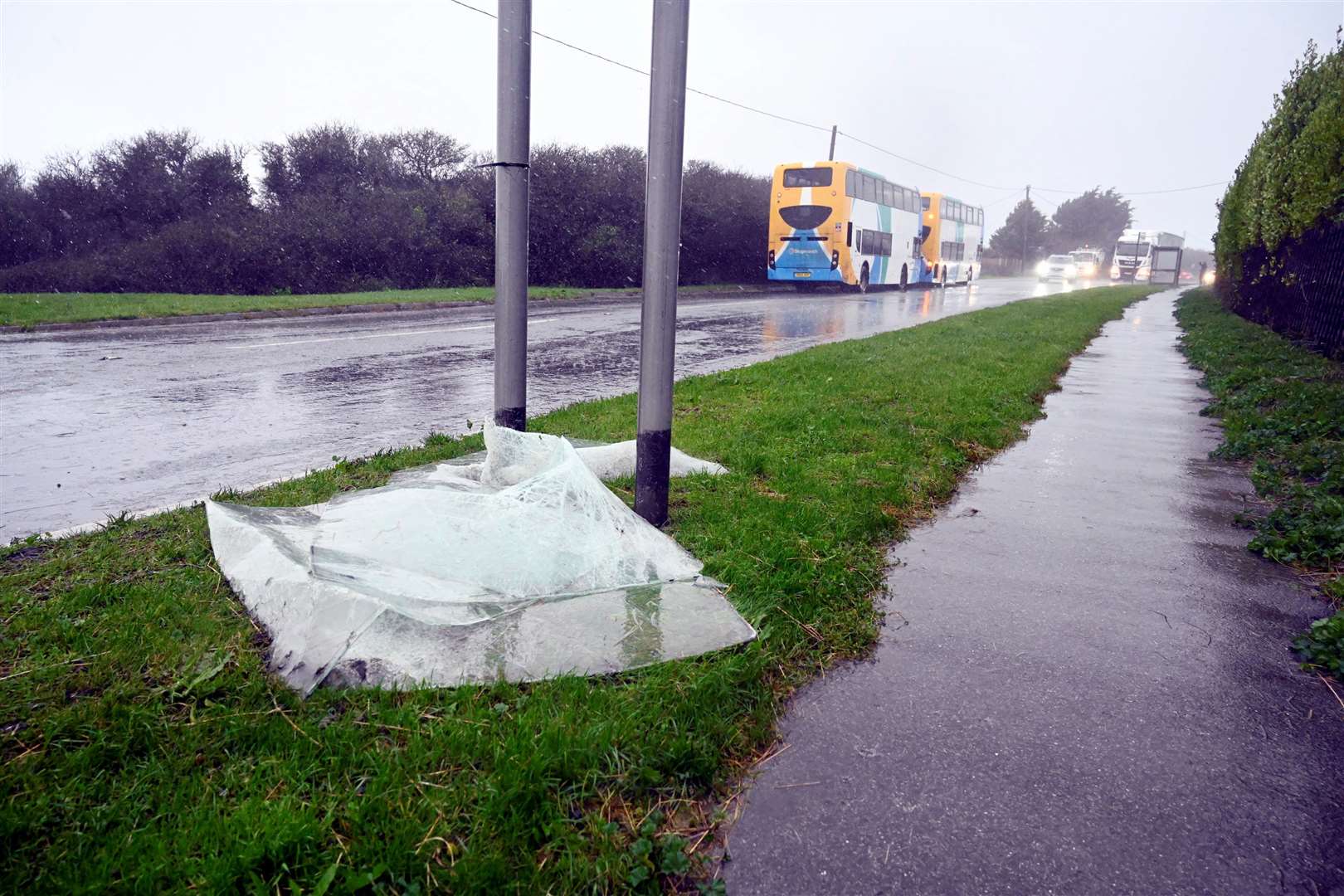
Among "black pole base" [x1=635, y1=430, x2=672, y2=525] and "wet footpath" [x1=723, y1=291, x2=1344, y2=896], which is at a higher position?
"black pole base" [x1=635, y1=430, x2=672, y2=525]

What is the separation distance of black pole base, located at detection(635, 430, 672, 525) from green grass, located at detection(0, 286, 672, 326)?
1313 centimetres

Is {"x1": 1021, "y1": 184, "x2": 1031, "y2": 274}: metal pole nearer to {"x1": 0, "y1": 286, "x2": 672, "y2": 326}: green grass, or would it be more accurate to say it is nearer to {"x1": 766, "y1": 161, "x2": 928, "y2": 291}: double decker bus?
{"x1": 766, "y1": 161, "x2": 928, "y2": 291}: double decker bus

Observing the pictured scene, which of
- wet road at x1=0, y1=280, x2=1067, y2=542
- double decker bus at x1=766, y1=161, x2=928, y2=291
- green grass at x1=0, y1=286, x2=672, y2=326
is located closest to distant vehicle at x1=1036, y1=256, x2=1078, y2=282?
double decker bus at x1=766, y1=161, x2=928, y2=291

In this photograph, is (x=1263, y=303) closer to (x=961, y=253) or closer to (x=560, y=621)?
(x=560, y=621)

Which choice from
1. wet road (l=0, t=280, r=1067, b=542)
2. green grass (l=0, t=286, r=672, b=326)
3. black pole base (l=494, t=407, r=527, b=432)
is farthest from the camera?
green grass (l=0, t=286, r=672, b=326)

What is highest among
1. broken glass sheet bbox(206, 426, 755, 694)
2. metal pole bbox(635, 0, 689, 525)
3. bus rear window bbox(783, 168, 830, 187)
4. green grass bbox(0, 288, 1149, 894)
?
bus rear window bbox(783, 168, 830, 187)

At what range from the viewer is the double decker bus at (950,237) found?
41.4m

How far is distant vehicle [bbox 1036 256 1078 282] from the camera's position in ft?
223

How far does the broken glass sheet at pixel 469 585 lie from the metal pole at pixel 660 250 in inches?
13.9

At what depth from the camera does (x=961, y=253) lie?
47.4 metres

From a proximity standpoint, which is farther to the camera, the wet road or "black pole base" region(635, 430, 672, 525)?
the wet road

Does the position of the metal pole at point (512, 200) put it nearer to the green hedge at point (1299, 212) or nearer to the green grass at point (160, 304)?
the green hedge at point (1299, 212)

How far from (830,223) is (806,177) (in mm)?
1715

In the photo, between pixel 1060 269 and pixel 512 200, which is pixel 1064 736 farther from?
pixel 1060 269
